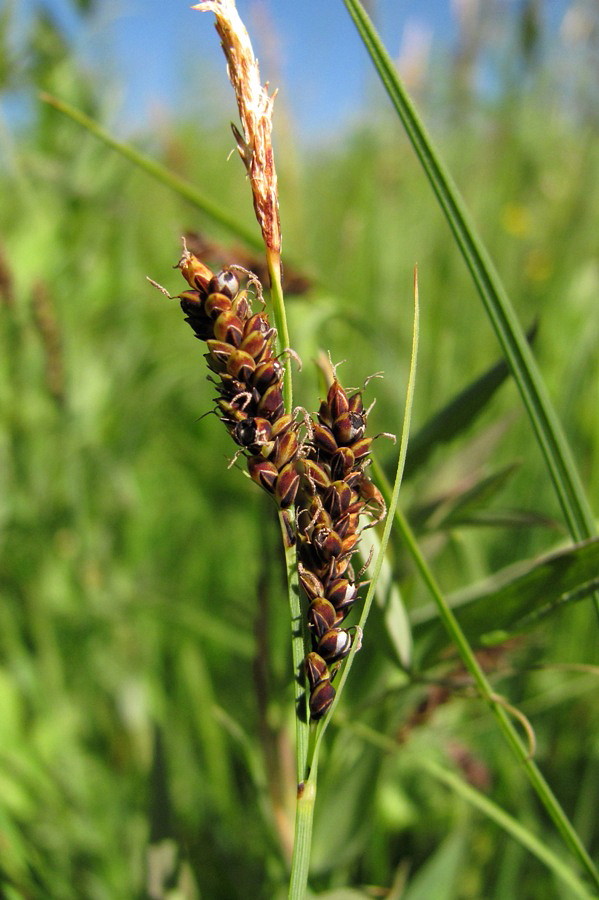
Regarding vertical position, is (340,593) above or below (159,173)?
below

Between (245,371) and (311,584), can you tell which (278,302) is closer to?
(245,371)

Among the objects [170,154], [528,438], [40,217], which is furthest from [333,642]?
[170,154]

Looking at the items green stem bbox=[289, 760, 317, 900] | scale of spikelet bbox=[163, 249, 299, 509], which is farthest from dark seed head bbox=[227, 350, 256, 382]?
green stem bbox=[289, 760, 317, 900]

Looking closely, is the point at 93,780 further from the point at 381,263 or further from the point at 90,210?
the point at 381,263

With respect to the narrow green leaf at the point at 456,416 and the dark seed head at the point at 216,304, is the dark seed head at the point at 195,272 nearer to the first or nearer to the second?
the dark seed head at the point at 216,304

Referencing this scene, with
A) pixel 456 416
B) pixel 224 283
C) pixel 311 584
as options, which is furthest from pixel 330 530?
pixel 456 416

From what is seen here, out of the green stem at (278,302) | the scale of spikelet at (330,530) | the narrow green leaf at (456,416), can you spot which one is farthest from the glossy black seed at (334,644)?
the narrow green leaf at (456,416)
